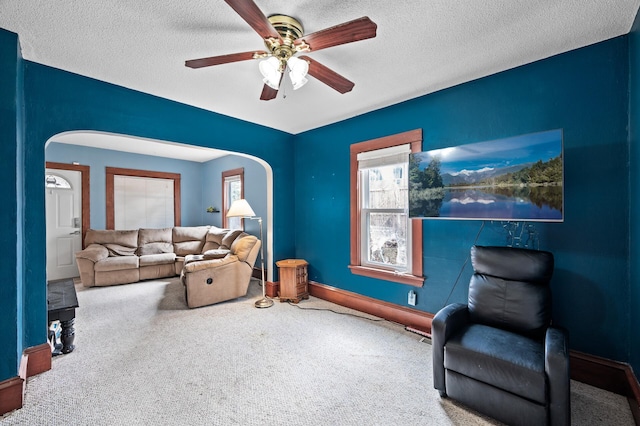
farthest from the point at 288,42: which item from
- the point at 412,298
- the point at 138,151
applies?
the point at 138,151

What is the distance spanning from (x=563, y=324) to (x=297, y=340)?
7.44ft

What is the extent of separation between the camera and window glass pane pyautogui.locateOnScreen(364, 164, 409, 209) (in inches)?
129

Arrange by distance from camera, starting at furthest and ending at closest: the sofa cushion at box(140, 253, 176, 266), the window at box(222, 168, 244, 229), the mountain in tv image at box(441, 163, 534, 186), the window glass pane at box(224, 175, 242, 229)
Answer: the window glass pane at box(224, 175, 242, 229) < the window at box(222, 168, 244, 229) < the sofa cushion at box(140, 253, 176, 266) < the mountain in tv image at box(441, 163, 534, 186)

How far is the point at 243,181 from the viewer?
588cm

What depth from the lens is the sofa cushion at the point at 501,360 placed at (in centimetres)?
155

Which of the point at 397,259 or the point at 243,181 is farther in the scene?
the point at 243,181

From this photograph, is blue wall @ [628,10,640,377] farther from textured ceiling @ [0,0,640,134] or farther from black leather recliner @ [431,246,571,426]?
black leather recliner @ [431,246,571,426]

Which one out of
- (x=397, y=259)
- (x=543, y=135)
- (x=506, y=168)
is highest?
(x=543, y=135)

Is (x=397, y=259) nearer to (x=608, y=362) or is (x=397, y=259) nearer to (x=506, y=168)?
(x=506, y=168)

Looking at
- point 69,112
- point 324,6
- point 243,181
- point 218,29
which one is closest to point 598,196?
point 324,6

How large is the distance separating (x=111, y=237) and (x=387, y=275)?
5196mm

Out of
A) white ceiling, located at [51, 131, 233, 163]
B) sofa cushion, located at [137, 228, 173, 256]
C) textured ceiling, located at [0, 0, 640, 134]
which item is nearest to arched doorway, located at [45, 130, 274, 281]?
white ceiling, located at [51, 131, 233, 163]

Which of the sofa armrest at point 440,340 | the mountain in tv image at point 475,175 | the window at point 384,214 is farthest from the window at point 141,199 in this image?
the sofa armrest at point 440,340

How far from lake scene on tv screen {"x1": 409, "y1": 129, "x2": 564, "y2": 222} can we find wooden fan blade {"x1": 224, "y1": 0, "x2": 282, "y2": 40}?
1674 millimetres
